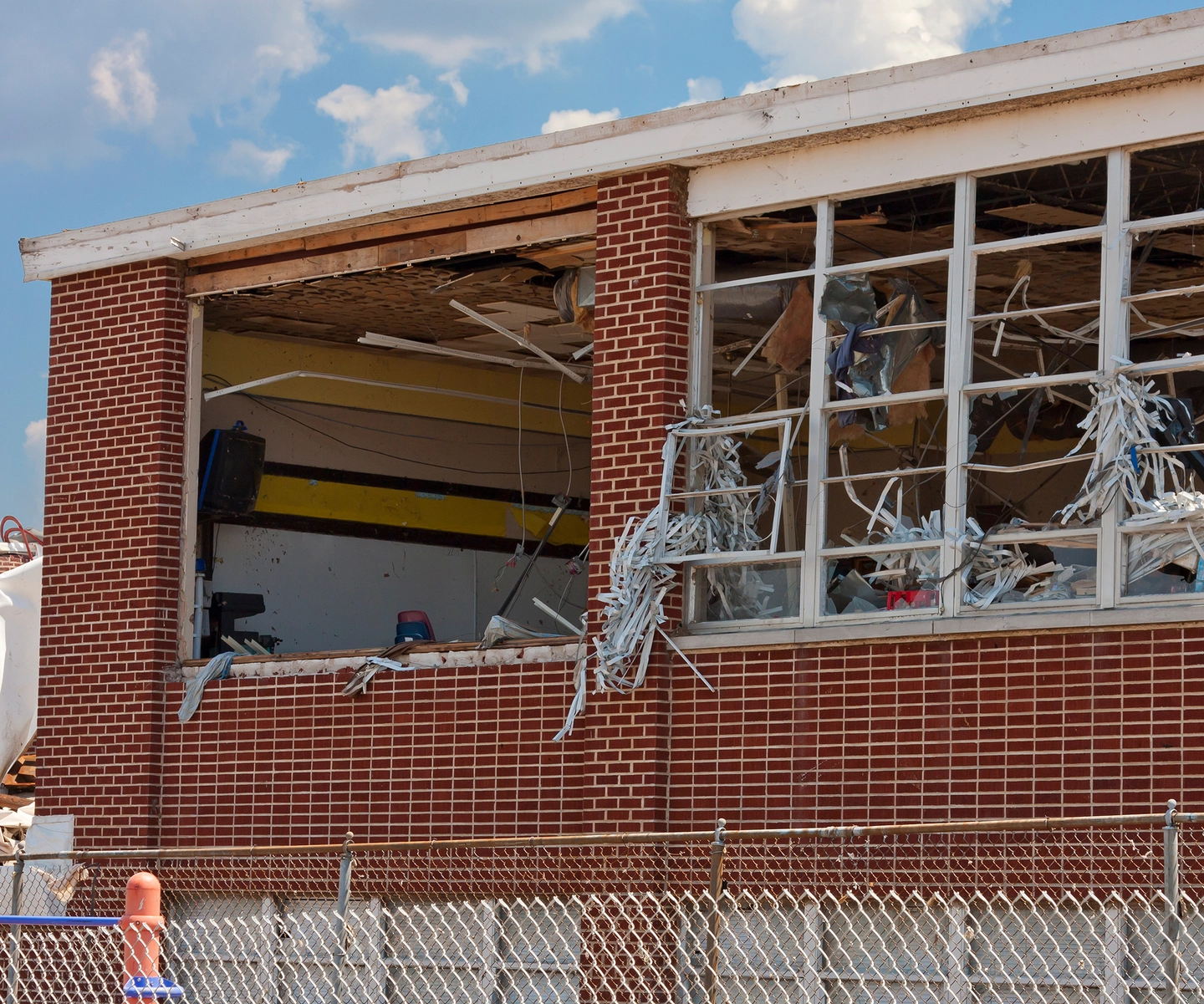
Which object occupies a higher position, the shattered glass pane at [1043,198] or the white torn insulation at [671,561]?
the shattered glass pane at [1043,198]

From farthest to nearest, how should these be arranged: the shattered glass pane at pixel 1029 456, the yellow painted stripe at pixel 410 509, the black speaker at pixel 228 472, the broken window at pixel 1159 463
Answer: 1. the yellow painted stripe at pixel 410 509
2. the black speaker at pixel 228 472
3. the shattered glass pane at pixel 1029 456
4. the broken window at pixel 1159 463

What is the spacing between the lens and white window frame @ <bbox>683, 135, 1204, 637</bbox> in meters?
9.06

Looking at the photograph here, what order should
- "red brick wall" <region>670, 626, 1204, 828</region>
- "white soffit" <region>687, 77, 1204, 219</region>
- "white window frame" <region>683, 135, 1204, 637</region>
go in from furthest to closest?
"white soffit" <region>687, 77, 1204, 219</region> → "white window frame" <region>683, 135, 1204, 637</region> → "red brick wall" <region>670, 626, 1204, 828</region>

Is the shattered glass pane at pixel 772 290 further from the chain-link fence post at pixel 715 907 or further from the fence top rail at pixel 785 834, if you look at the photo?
Result: the chain-link fence post at pixel 715 907

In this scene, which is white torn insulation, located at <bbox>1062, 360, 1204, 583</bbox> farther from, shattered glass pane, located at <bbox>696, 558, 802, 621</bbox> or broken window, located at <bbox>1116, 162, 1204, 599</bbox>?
shattered glass pane, located at <bbox>696, 558, 802, 621</bbox>

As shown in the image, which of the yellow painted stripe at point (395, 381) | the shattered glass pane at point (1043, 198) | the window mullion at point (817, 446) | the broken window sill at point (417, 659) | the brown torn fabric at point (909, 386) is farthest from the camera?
the yellow painted stripe at point (395, 381)

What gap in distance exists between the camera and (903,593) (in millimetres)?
9852

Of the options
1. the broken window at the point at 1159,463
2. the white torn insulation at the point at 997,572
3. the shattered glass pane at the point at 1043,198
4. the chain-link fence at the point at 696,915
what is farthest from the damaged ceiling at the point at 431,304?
the chain-link fence at the point at 696,915

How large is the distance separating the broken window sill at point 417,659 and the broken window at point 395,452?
2.55ft

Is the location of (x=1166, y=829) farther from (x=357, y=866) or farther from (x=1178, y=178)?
(x=357, y=866)

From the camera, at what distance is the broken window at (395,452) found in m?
13.5

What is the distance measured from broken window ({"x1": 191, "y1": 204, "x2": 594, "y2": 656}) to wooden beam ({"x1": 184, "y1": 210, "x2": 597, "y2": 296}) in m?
0.07

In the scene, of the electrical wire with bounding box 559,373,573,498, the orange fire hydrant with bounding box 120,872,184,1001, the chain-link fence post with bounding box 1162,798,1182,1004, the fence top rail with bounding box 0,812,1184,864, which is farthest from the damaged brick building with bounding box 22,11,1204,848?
the orange fire hydrant with bounding box 120,872,184,1001

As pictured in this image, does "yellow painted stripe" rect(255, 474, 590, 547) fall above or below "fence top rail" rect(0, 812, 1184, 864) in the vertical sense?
above
